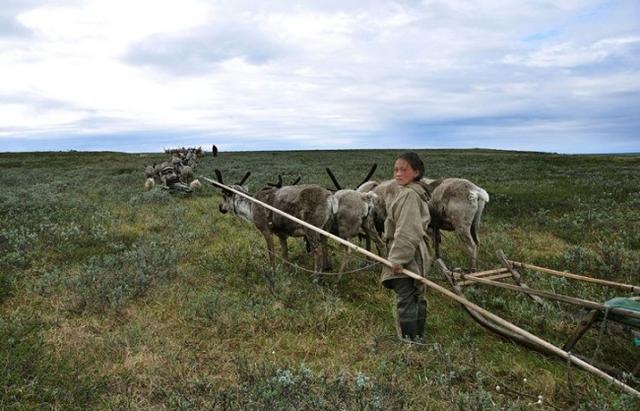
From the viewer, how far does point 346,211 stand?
9.75 metres

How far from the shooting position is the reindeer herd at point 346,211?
30.5 feet

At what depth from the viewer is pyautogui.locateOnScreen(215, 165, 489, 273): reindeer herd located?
9.28m

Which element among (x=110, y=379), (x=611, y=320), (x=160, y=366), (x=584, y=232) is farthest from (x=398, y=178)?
(x=584, y=232)

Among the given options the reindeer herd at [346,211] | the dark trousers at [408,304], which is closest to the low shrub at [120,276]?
the reindeer herd at [346,211]

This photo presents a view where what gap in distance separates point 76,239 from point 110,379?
7.67m

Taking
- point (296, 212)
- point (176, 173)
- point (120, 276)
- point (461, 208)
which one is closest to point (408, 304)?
point (296, 212)

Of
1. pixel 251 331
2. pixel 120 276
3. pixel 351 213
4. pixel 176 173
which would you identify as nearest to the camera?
pixel 251 331

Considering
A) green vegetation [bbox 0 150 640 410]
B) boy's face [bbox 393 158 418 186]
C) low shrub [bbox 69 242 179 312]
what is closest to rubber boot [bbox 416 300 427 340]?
green vegetation [bbox 0 150 640 410]

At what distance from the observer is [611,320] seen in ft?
16.1

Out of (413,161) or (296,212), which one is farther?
(296,212)

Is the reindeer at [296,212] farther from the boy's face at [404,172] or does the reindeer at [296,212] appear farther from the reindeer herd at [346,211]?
the boy's face at [404,172]

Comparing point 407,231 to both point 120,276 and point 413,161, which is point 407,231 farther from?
point 120,276

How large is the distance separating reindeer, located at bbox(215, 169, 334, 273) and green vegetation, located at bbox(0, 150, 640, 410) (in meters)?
0.82

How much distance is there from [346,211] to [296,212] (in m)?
1.18
